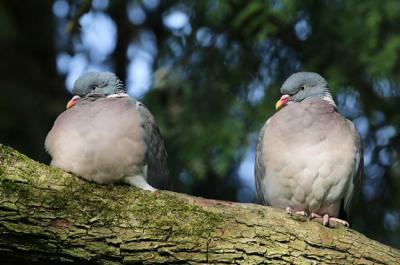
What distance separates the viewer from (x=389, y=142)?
18.9ft

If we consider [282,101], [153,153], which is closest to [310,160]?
[282,101]

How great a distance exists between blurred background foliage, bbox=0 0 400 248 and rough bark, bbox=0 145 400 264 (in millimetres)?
1742

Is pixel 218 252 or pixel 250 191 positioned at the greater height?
pixel 250 191

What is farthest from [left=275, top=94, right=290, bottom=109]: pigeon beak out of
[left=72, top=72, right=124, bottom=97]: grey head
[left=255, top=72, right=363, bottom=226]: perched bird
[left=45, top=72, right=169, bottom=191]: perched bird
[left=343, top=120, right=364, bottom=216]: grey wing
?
[left=72, top=72, right=124, bottom=97]: grey head

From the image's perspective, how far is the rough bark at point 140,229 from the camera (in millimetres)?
3232

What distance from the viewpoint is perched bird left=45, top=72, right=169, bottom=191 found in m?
3.74

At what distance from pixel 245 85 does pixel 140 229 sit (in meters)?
2.64

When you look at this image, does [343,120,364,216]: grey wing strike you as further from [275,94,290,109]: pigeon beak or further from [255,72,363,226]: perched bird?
[275,94,290,109]: pigeon beak

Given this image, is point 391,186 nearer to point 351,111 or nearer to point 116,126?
point 351,111

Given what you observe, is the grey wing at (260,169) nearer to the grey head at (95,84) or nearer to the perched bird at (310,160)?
the perched bird at (310,160)

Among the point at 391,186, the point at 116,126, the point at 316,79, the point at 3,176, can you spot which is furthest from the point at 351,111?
the point at 3,176

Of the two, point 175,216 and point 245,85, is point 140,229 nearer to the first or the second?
point 175,216

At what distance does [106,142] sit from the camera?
149 inches

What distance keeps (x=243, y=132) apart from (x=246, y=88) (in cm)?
46
